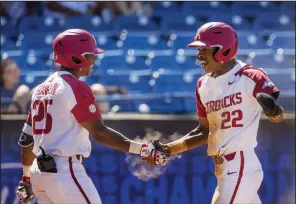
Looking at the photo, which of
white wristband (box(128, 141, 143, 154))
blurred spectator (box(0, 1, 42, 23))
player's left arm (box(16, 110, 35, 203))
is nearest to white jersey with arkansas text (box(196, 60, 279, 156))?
white wristband (box(128, 141, 143, 154))

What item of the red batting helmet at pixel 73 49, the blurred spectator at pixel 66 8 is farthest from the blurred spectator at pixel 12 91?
the red batting helmet at pixel 73 49

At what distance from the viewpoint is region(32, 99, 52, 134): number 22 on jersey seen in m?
4.89

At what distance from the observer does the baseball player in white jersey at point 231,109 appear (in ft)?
16.3

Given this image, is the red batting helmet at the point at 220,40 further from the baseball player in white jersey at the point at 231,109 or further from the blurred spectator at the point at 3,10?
the blurred spectator at the point at 3,10

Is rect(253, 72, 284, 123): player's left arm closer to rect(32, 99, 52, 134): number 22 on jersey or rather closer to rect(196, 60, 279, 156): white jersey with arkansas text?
rect(196, 60, 279, 156): white jersey with arkansas text

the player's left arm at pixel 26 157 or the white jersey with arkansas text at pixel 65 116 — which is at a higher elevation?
the white jersey with arkansas text at pixel 65 116

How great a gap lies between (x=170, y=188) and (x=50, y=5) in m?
4.78

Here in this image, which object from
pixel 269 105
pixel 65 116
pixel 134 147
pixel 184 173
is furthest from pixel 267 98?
pixel 184 173

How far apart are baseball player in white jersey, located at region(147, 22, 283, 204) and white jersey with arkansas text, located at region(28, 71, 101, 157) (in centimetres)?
80

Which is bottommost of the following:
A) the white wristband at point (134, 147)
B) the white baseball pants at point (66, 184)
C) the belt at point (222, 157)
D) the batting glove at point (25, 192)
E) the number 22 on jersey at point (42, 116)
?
the batting glove at point (25, 192)

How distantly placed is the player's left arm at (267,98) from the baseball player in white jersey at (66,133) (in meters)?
1.00

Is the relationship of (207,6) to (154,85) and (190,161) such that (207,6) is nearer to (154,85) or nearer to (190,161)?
(154,85)

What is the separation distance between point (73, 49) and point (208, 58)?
39.4 inches

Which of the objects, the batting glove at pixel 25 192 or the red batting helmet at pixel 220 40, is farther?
the batting glove at pixel 25 192
